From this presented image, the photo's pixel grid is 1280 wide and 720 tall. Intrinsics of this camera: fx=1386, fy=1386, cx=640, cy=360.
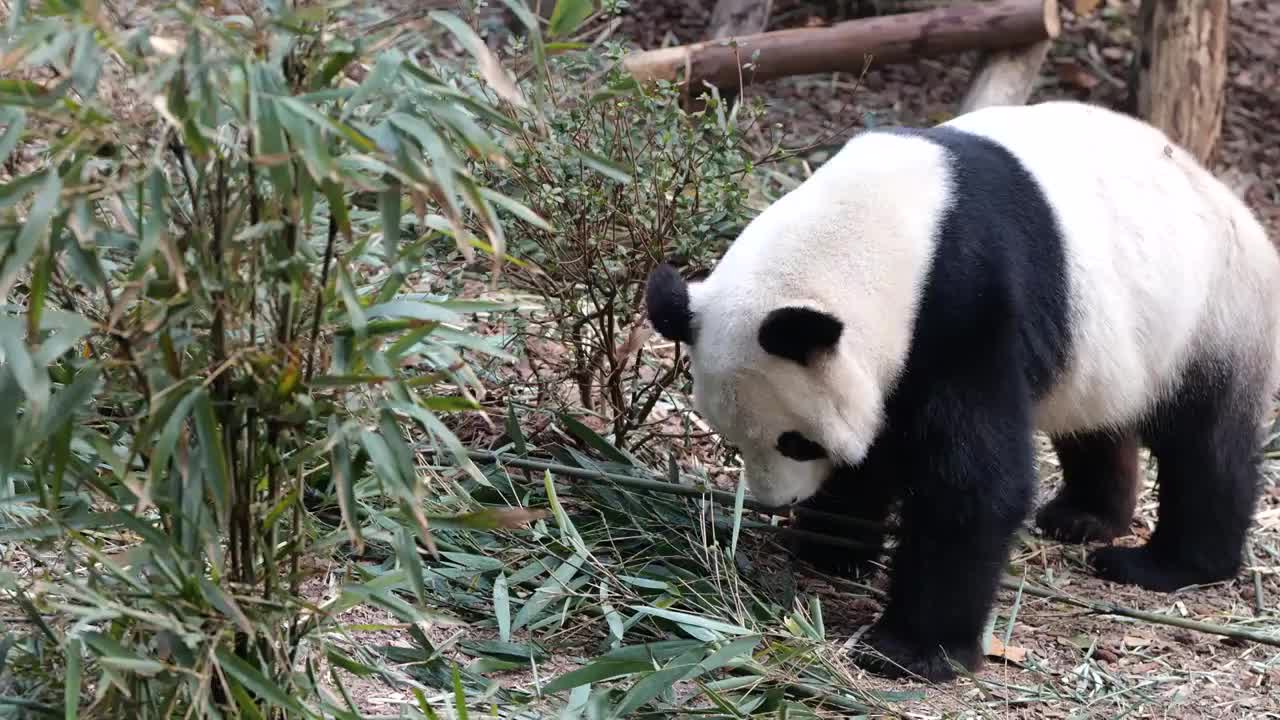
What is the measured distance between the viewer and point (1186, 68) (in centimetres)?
654

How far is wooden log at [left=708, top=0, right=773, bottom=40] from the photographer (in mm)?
7234

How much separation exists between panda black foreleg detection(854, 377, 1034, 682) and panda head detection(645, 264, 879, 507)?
19 cm

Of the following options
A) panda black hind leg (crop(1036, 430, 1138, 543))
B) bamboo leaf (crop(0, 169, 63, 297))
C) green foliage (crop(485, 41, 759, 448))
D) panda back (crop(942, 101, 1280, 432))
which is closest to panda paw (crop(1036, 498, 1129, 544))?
panda black hind leg (crop(1036, 430, 1138, 543))

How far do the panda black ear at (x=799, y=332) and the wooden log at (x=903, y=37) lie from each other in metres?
3.73

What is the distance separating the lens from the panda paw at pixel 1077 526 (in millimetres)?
4441

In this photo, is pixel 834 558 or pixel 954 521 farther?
pixel 834 558

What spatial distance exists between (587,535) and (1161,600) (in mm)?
1720

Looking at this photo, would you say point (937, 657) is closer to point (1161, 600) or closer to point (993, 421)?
point (993, 421)

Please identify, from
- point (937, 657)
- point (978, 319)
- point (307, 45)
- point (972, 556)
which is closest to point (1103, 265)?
point (978, 319)

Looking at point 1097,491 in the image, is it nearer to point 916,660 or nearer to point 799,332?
point 916,660

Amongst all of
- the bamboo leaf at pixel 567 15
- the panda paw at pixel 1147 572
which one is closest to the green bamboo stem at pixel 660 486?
the panda paw at pixel 1147 572

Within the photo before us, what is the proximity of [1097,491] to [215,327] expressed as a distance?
10.2ft

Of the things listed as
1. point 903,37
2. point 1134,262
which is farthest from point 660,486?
point 903,37

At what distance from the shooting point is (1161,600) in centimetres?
408
